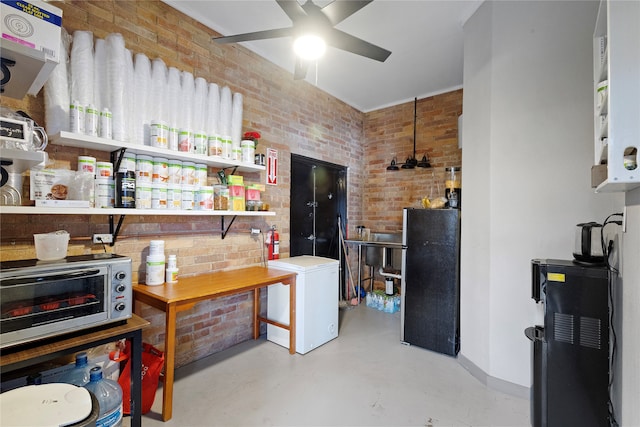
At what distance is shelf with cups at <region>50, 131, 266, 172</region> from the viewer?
65.4 inches

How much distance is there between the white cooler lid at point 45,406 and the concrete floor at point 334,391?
101 centimetres

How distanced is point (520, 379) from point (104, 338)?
271 cm

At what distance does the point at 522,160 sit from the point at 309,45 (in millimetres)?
1743

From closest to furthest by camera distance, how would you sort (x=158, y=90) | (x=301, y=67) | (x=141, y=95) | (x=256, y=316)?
1. (x=141, y=95)
2. (x=158, y=90)
3. (x=301, y=67)
4. (x=256, y=316)

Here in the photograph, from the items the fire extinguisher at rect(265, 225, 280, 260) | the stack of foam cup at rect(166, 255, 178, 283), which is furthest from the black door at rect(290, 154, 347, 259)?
the stack of foam cup at rect(166, 255, 178, 283)

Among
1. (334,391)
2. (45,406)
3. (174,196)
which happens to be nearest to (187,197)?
(174,196)

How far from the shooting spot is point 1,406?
0.93 m

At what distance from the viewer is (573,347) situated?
5.24 feet

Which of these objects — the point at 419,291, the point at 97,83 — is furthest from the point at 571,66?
the point at 97,83

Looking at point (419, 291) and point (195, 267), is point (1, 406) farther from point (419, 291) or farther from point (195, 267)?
point (419, 291)

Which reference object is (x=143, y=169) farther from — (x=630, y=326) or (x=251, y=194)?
(x=630, y=326)

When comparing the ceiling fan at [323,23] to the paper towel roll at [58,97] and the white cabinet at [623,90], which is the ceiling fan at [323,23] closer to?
the paper towel roll at [58,97]

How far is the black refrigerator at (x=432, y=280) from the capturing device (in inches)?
106

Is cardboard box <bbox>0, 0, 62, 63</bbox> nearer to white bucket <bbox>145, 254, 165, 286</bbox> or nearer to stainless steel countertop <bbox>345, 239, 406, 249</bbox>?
white bucket <bbox>145, 254, 165, 286</bbox>
